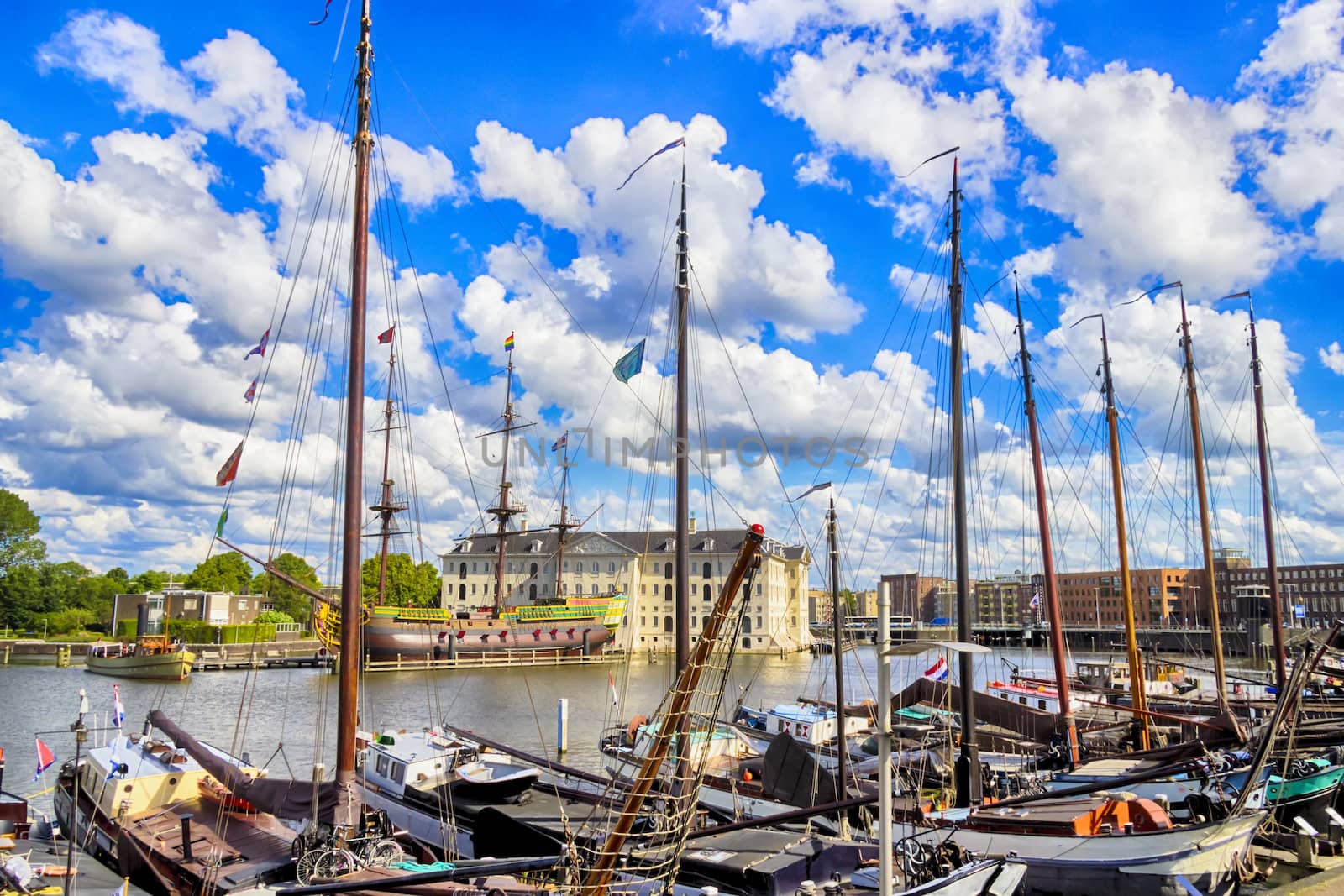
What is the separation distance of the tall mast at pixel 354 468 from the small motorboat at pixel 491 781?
21.9 ft

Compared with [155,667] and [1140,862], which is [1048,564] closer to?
[1140,862]

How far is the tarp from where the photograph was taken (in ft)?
47.3

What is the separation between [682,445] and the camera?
2262 centimetres

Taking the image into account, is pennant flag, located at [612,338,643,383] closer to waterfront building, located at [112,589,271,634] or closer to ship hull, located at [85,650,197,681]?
ship hull, located at [85,650,197,681]

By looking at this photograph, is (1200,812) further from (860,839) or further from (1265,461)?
(1265,461)

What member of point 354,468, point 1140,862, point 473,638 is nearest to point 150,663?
point 473,638

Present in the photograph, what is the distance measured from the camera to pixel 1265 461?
38.6m

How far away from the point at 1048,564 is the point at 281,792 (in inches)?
938

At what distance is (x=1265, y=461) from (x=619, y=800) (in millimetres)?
37440

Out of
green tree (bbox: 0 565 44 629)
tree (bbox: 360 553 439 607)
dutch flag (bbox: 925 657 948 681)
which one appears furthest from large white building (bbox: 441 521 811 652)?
dutch flag (bbox: 925 657 948 681)

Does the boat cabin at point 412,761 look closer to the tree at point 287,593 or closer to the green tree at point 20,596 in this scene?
the green tree at point 20,596

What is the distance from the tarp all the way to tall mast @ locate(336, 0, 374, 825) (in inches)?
1.3

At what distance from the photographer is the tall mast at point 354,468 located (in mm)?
14836

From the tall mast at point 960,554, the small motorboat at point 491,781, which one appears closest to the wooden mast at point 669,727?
the tall mast at point 960,554
